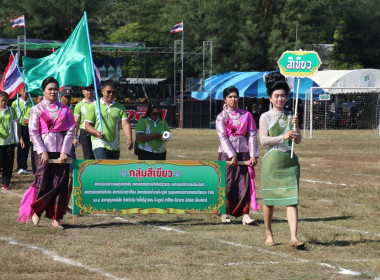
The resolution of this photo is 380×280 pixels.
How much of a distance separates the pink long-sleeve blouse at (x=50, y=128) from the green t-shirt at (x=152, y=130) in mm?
1565

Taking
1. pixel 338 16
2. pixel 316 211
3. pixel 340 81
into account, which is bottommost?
pixel 316 211

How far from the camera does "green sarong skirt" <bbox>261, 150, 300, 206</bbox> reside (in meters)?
8.91

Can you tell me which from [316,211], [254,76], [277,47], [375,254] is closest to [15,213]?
[316,211]

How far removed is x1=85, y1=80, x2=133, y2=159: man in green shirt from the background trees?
38.4 meters

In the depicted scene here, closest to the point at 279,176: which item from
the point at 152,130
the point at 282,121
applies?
the point at 282,121

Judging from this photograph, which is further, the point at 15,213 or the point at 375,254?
the point at 15,213

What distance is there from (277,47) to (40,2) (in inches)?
623

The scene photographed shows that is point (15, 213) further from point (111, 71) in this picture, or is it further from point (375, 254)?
point (111, 71)

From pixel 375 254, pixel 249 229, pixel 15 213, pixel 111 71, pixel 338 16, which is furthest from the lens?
pixel 338 16

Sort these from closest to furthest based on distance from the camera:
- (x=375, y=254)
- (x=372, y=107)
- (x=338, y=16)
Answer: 1. (x=375, y=254)
2. (x=372, y=107)
3. (x=338, y=16)

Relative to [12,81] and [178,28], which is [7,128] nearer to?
[12,81]

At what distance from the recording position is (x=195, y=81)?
49688 millimetres

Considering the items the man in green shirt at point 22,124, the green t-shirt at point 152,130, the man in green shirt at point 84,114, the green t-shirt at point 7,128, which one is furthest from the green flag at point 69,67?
the man in green shirt at point 22,124

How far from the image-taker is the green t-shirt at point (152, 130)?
11.7m
